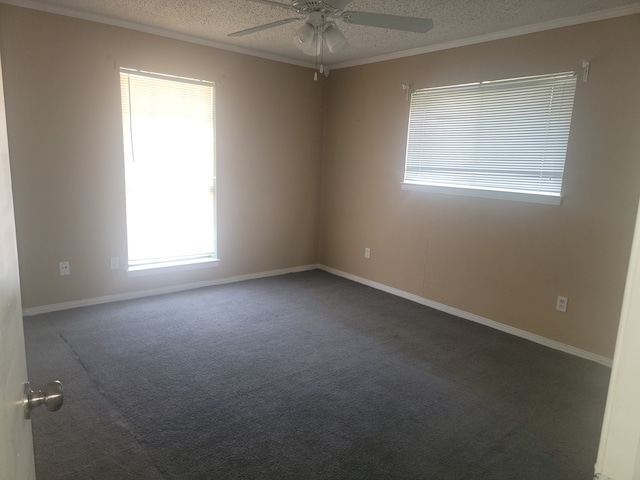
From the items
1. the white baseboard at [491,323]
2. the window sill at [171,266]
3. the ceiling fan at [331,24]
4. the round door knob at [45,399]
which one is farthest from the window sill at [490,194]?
the round door knob at [45,399]

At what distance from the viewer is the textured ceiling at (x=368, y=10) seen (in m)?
3.04

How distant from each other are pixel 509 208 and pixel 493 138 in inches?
25.4

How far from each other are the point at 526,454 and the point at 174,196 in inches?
148

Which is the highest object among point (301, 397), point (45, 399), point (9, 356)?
point (9, 356)

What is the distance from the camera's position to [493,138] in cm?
381

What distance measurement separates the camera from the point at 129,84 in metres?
4.00

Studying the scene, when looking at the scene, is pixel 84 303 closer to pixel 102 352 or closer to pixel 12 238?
pixel 102 352

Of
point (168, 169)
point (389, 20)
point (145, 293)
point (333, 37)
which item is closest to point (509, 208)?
point (389, 20)

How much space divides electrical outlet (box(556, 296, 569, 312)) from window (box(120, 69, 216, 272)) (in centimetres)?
343

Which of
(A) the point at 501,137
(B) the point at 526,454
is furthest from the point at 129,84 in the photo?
(B) the point at 526,454

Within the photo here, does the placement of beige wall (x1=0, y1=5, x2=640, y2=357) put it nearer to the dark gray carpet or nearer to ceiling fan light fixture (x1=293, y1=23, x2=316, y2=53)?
the dark gray carpet

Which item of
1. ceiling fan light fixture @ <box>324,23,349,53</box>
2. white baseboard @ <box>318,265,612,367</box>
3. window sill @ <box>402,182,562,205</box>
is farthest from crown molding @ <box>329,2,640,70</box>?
white baseboard @ <box>318,265,612,367</box>

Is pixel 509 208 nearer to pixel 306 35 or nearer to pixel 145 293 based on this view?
pixel 306 35

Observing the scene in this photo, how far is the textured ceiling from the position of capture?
9.98ft
